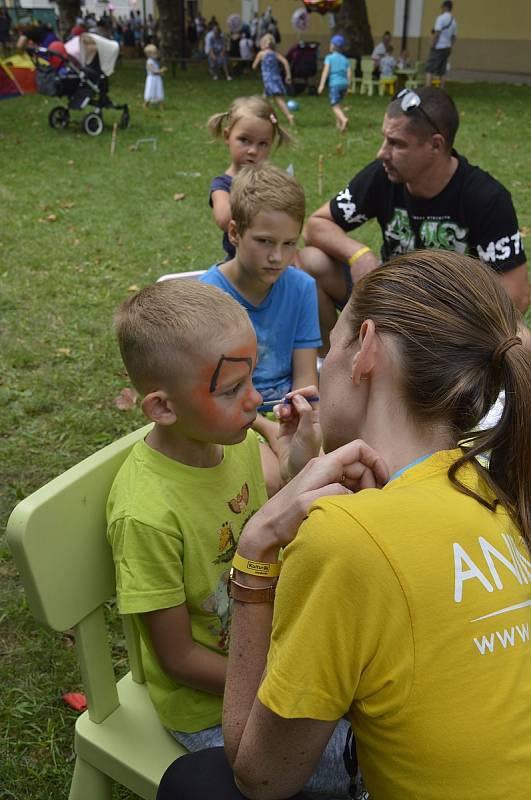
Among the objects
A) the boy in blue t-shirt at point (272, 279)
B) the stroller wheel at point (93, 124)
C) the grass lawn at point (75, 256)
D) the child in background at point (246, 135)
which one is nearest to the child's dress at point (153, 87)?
the grass lawn at point (75, 256)

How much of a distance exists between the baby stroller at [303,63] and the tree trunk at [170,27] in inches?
265

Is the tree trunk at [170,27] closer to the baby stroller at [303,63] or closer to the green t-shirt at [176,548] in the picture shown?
the baby stroller at [303,63]

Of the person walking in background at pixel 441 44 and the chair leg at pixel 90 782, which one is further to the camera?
the person walking in background at pixel 441 44

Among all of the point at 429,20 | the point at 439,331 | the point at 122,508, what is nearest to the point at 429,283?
the point at 439,331

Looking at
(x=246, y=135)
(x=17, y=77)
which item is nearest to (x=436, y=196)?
(x=246, y=135)

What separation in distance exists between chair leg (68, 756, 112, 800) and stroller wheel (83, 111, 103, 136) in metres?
12.3

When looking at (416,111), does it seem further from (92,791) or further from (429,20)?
(429,20)

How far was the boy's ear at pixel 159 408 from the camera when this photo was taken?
1729 mm

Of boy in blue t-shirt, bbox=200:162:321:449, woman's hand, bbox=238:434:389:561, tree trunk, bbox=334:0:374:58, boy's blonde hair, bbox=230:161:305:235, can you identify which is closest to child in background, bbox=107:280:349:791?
woman's hand, bbox=238:434:389:561

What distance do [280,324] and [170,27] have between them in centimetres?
2445

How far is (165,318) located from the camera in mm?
1720

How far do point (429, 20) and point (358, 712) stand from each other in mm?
27575

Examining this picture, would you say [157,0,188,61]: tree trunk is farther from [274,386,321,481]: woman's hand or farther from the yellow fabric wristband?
the yellow fabric wristband

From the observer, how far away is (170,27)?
24328 mm
